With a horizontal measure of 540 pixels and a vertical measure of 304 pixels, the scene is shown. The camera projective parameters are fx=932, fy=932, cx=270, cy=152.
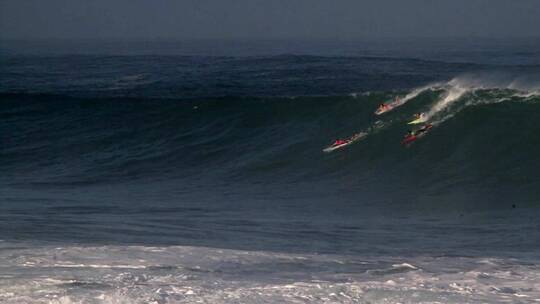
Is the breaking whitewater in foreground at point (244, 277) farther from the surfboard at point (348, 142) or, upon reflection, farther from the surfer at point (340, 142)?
the surfer at point (340, 142)

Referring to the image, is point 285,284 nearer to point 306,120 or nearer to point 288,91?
point 306,120

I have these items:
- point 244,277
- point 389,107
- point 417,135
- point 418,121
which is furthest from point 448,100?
point 244,277

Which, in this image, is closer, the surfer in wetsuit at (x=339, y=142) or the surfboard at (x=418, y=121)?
the surfer in wetsuit at (x=339, y=142)

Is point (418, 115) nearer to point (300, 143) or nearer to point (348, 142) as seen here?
point (348, 142)

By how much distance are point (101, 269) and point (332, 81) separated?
79.7ft

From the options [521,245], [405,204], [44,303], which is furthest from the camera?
[405,204]

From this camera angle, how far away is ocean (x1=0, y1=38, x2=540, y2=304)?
6094 millimetres

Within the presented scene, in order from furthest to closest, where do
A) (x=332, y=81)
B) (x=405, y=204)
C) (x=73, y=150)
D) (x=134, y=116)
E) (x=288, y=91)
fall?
1. (x=332, y=81)
2. (x=288, y=91)
3. (x=134, y=116)
4. (x=73, y=150)
5. (x=405, y=204)

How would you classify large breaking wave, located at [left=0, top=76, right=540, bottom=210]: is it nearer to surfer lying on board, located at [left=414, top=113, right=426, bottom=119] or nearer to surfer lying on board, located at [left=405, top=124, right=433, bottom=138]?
surfer lying on board, located at [left=414, top=113, right=426, bottom=119]

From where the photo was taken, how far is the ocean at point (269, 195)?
20.0ft

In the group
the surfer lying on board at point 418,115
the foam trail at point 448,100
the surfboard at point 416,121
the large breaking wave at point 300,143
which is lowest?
the large breaking wave at point 300,143

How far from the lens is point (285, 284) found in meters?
6.00

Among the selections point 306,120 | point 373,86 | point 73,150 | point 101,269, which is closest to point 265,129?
point 306,120

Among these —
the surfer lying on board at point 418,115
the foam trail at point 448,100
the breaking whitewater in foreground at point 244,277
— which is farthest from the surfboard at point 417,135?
the breaking whitewater in foreground at point 244,277
